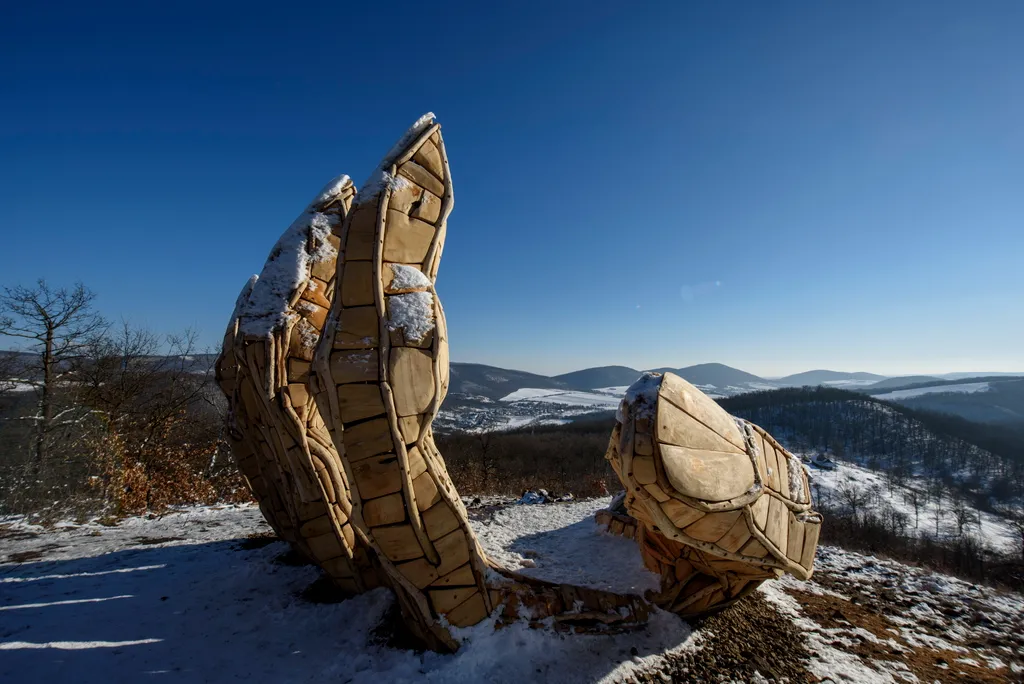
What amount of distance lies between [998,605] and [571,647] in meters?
7.30

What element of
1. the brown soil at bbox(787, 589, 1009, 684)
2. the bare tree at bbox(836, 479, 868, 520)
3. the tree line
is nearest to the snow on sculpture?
the brown soil at bbox(787, 589, 1009, 684)

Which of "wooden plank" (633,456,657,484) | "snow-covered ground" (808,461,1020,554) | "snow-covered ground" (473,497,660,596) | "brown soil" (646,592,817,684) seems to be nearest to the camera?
"wooden plank" (633,456,657,484)

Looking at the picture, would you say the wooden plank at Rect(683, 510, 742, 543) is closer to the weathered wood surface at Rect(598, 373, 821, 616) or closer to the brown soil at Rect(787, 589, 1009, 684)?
the weathered wood surface at Rect(598, 373, 821, 616)

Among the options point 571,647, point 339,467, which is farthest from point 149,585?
point 571,647

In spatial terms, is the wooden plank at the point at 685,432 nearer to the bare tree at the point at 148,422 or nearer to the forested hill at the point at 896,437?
the bare tree at the point at 148,422

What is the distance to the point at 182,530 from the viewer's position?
314 inches

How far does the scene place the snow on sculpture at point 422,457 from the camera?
3.37 meters

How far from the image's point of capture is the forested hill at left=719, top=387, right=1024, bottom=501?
70.2 meters

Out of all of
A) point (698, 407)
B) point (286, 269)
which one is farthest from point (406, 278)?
point (698, 407)

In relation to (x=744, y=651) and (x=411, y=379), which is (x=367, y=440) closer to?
(x=411, y=379)

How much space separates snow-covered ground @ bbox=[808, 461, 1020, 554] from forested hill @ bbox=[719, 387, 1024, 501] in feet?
31.8

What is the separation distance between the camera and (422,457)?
3.57m

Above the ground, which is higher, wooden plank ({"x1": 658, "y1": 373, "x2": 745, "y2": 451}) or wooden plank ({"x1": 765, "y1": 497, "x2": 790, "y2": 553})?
wooden plank ({"x1": 658, "y1": 373, "x2": 745, "y2": 451})

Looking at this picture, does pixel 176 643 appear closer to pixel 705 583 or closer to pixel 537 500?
pixel 705 583
